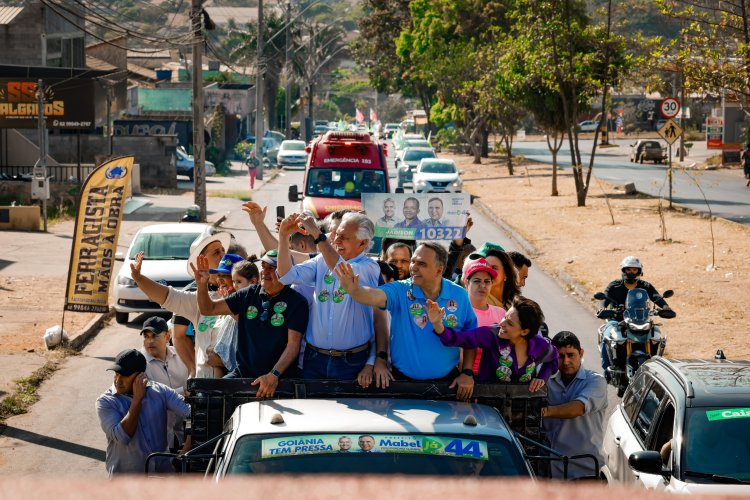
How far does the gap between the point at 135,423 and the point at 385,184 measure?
18.7m

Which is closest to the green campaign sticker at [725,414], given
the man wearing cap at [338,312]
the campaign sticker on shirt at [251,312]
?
the man wearing cap at [338,312]

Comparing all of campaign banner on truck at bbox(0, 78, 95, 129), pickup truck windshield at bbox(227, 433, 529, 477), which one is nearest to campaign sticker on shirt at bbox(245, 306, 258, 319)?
pickup truck windshield at bbox(227, 433, 529, 477)

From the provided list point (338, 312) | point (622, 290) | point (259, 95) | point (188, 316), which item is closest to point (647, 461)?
point (338, 312)

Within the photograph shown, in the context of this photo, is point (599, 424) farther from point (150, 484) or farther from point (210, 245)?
point (150, 484)

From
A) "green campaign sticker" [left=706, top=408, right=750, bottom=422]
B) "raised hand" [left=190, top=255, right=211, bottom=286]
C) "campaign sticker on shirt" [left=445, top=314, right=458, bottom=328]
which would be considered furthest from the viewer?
"raised hand" [left=190, top=255, right=211, bottom=286]

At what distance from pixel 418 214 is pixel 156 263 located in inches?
178

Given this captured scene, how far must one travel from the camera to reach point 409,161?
53344mm

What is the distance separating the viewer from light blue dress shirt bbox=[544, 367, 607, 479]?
7.21 meters

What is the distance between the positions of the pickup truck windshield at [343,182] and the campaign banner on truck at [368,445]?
67.3 feet

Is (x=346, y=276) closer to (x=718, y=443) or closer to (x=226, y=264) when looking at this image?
(x=718, y=443)

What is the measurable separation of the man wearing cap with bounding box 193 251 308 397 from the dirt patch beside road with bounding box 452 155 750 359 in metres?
8.98

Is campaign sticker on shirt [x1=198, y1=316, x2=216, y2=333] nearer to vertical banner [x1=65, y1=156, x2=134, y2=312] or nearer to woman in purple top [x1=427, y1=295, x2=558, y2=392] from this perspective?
woman in purple top [x1=427, y1=295, x2=558, y2=392]

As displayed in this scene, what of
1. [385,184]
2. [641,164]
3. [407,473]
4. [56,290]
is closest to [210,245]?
[407,473]

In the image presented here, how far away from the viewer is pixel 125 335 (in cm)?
1722
